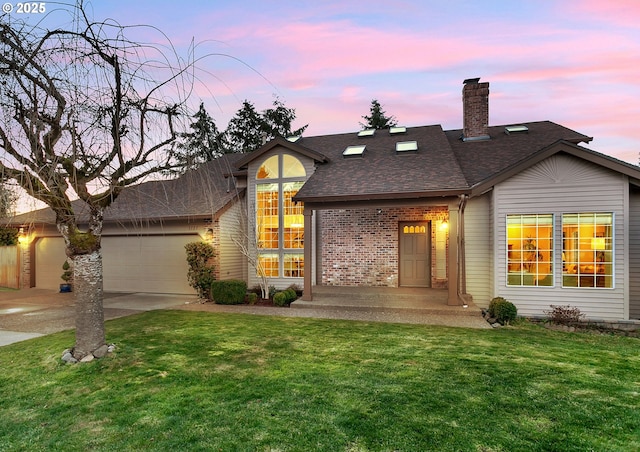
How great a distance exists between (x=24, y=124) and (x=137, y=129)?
3.30ft

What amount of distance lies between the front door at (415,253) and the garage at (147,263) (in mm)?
6509

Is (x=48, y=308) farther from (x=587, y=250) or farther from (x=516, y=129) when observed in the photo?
(x=516, y=129)

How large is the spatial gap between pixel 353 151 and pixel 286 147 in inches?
87.2

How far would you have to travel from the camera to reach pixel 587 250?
24.0ft

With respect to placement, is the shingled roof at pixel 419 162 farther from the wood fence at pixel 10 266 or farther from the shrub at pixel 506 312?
the wood fence at pixel 10 266

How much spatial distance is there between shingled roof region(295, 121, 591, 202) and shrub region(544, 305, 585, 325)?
10.6 feet

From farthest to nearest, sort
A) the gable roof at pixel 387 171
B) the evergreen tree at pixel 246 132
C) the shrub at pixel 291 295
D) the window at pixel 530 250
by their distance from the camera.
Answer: the evergreen tree at pixel 246 132, the shrub at pixel 291 295, the gable roof at pixel 387 171, the window at pixel 530 250

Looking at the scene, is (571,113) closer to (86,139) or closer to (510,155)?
(510,155)

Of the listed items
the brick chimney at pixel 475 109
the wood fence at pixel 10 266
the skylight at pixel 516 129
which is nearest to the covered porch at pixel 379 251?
the brick chimney at pixel 475 109

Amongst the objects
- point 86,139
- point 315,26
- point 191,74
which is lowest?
point 86,139

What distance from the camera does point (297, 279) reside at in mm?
10594

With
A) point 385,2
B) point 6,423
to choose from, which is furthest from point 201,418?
point 385,2

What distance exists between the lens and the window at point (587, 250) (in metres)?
7.18

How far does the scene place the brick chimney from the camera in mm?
11305
